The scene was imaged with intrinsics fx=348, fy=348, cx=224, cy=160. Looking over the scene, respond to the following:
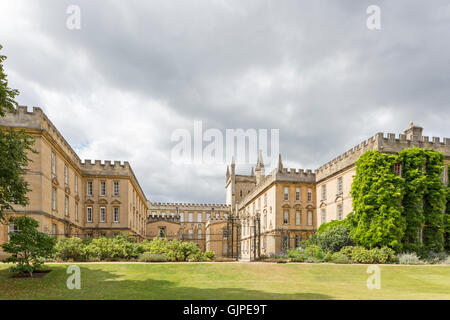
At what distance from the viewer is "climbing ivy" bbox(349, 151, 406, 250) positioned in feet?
90.7

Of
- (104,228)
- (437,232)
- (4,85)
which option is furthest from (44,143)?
(437,232)

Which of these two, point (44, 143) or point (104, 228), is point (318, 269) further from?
point (104, 228)

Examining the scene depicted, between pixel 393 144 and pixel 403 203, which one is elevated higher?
pixel 393 144

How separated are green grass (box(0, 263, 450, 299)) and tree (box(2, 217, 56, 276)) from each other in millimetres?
767

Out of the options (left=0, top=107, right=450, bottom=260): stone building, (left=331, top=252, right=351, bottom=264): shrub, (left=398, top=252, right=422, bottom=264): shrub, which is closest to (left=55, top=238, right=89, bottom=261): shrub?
(left=0, top=107, right=450, bottom=260): stone building

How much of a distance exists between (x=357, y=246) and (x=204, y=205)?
219ft

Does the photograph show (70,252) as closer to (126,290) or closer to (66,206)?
(126,290)

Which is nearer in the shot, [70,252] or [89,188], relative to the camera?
[70,252]

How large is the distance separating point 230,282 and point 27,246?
1018cm

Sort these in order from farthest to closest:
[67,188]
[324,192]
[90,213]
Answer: [90,213]
[324,192]
[67,188]

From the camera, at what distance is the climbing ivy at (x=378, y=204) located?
90.7ft

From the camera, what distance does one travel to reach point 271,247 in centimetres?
4419

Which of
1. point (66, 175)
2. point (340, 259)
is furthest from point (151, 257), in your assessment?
point (66, 175)

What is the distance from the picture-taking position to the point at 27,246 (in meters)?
17.2
